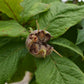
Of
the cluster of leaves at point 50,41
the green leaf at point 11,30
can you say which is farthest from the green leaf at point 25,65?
the green leaf at point 11,30

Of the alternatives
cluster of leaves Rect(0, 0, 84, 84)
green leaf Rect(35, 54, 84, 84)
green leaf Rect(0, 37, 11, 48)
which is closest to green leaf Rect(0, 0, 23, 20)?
cluster of leaves Rect(0, 0, 84, 84)

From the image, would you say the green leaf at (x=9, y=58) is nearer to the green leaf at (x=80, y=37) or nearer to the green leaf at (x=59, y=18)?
the green leaf at (x=59, y=18)

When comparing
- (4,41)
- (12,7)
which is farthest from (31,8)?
(4,41)

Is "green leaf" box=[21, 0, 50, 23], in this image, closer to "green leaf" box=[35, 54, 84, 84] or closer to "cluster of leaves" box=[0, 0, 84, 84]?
"cluster of leaves" box=[0, 0, 84, 84]

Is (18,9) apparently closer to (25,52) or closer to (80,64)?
(25,52)

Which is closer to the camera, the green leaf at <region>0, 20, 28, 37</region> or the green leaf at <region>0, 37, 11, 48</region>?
the green leaf at <region>0, 20, 28, 37</region>

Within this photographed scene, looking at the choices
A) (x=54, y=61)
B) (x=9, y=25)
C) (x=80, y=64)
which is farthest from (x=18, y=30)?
(x=80, y=64)
